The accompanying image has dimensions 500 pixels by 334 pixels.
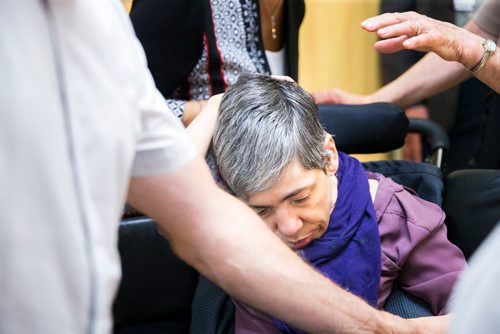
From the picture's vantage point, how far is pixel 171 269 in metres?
1.66

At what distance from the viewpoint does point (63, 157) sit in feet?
2.75

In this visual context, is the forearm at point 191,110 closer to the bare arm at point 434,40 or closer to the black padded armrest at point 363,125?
the black padded armrest at point 363,125

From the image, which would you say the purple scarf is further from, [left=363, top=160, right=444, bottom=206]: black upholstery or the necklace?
the necklace

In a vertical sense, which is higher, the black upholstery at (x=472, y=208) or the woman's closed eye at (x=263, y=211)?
the woman's closed eye at (x=263, y=211)

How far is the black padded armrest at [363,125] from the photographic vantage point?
1757 millimetres

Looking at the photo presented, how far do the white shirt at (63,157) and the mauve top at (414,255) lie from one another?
0.64m

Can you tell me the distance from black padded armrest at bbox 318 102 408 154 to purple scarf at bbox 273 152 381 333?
0.83 ft

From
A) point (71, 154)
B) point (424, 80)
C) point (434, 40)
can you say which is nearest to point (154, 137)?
point (71, 154)

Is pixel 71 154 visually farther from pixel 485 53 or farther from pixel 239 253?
pixel 485 53

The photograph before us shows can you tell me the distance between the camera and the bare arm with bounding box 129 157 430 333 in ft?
3.28

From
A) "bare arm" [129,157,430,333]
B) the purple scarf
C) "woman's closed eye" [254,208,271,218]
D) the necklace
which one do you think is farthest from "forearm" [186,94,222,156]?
the necklace

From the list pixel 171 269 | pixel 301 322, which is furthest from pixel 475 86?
pixel 301 322

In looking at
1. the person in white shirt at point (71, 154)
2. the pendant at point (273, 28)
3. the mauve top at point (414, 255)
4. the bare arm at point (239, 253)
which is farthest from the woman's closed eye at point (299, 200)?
the pendant at point (273, 28)

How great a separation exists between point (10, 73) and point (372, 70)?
284 centimetres
